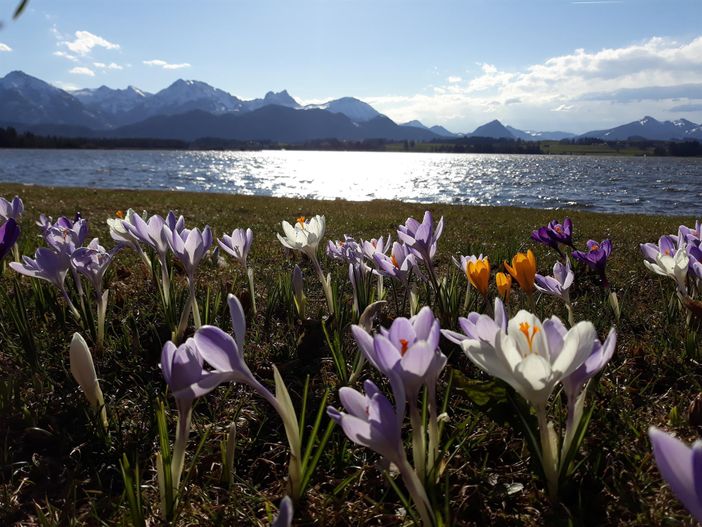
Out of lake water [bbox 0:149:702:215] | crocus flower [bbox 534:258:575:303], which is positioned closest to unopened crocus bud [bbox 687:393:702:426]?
crocus flower [bbox 534:258:575:303]

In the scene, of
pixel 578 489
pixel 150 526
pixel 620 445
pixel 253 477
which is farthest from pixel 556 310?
pixel 150 526

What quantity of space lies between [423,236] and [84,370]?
1406mm

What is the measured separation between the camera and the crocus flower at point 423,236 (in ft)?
7.27

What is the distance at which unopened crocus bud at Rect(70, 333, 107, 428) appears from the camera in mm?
1487

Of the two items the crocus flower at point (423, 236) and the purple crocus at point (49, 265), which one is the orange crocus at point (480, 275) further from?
the purple crocus at point (49, 265)

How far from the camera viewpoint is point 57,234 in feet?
7.84

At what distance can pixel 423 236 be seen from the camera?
7.31 feet

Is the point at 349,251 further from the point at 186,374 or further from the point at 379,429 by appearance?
the point at 379,429

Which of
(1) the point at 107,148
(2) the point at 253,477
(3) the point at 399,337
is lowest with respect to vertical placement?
(2) the point at 253,477

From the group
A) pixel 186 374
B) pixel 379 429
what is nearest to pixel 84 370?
pixel 186 374

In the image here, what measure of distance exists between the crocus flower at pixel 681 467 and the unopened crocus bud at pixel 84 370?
1427 millimetres

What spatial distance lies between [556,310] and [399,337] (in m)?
2.24

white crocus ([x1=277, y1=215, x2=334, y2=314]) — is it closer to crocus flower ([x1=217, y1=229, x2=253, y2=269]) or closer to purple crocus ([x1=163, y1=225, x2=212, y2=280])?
crocus flower ([x1=217, y1=229, x2=253, y2=269])

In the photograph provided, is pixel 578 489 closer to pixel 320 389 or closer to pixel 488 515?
pixel 488 515
